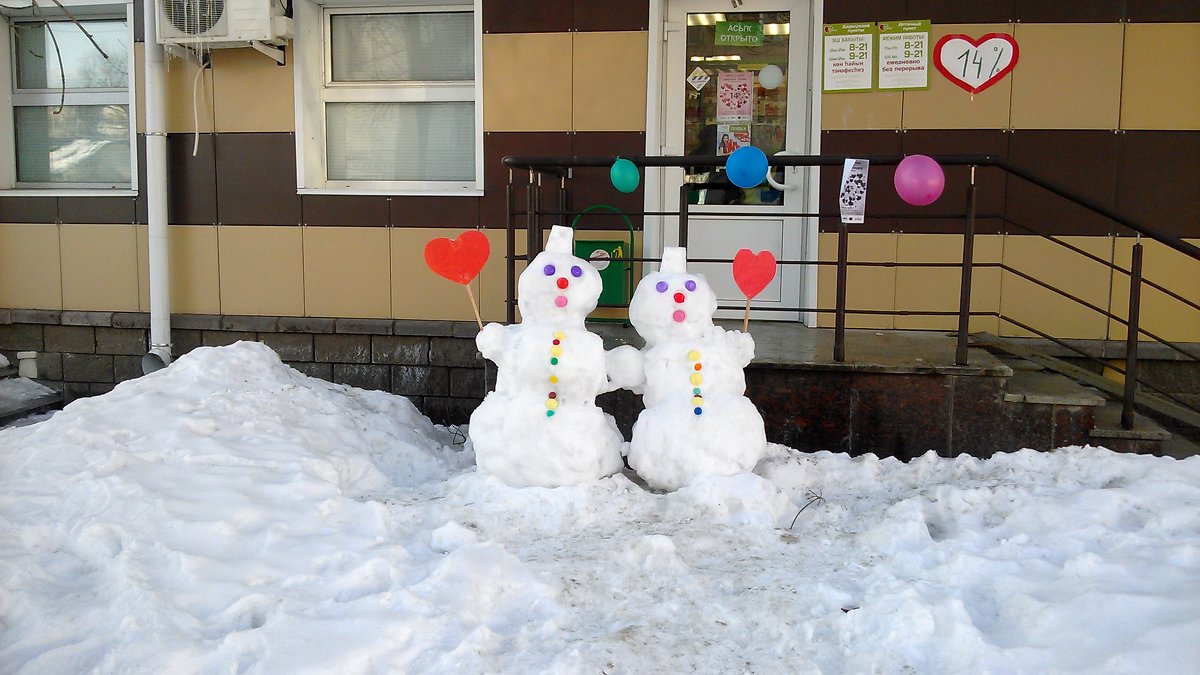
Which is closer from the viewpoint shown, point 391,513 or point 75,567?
point 75,567

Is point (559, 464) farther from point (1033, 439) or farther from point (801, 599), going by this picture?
point (1033, 439)

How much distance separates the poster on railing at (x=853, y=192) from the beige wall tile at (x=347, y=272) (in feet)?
10.2

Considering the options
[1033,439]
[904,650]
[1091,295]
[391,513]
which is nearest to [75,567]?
[391,513]

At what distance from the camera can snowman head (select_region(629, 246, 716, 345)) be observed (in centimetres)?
362

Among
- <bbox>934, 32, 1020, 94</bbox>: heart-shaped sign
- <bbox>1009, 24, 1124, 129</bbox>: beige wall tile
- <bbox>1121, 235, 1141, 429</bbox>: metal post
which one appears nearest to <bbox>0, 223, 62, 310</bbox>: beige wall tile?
<bbox>934, 32, 1020, 94</bbox>: heart-shaped sign

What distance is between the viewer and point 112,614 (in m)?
2.45

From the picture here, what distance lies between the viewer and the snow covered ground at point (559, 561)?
2.34 meters

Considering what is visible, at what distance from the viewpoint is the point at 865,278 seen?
545cm

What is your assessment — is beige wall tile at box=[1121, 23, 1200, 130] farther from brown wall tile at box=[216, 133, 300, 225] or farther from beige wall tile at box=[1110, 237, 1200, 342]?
brown wall tile at box=[216, 133, 300, 225]

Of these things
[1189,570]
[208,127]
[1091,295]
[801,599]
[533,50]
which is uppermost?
[533,50]

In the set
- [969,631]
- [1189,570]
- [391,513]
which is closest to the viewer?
[969,631]

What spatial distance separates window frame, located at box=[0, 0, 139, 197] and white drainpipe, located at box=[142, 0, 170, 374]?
0.26 meters

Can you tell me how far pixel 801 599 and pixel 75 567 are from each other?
233 cm

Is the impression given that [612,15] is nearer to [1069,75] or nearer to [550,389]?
[1069,75]
